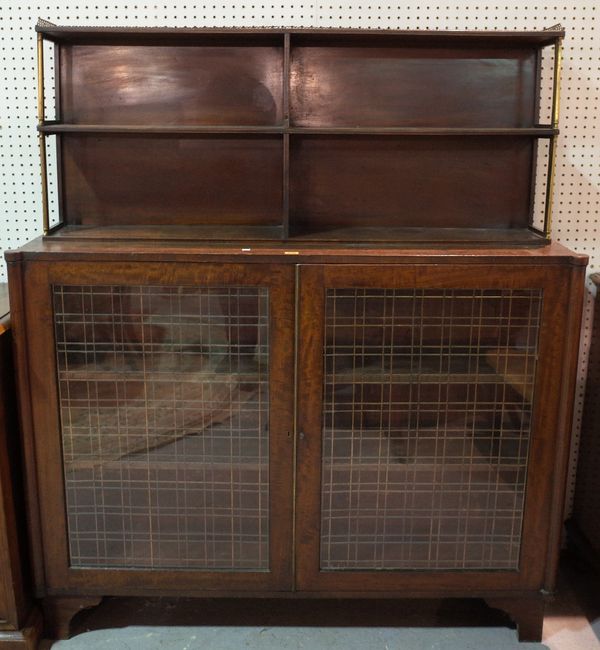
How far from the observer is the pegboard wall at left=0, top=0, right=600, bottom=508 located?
2539mm

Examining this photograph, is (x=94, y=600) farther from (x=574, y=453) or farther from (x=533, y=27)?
(x=533, y=27)

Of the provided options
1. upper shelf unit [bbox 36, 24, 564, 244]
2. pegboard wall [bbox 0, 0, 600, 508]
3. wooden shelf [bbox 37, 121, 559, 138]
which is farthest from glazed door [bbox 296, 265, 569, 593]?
pegboard wall [bbox 0, 0, 600, 508]

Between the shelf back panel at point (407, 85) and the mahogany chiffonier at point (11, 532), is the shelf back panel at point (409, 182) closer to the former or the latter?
the shelf back panel at point (407, 85)

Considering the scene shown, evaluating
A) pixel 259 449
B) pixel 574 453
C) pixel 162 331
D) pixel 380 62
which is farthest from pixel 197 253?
pixel 574 453

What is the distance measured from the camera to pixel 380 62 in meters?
2.47

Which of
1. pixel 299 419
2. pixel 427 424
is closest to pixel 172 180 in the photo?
pixel 299 419

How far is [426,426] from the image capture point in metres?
2.27

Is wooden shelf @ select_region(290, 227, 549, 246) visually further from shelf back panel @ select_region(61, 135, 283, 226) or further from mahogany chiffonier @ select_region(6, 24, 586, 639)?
shelf back panel @ select_region(61, 135, 283, 226)

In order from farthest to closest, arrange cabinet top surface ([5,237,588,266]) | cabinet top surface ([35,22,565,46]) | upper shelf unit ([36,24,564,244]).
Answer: upper shelf unit ([36,24,564,244])
cabinet top surface ([35,22,565,46])
cabinet top surface ([5,237,588,266])

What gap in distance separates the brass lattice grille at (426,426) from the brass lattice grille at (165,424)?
0.75ft

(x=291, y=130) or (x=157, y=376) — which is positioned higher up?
(x=291, y=130)

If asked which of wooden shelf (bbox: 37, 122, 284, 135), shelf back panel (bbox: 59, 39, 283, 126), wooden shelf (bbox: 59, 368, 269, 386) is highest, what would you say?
shelf back panel (bbox: 59, 39, 283, 126)

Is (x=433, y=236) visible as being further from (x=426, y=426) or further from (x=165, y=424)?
(x=165, y=424)

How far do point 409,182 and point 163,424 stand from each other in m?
1.13
